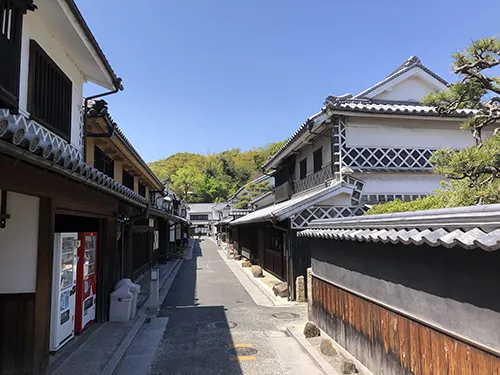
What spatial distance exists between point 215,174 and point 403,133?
297 ft

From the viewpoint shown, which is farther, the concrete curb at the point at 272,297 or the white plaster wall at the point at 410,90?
the white plaster wall at the point at 410,90

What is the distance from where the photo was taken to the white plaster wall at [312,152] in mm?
14146

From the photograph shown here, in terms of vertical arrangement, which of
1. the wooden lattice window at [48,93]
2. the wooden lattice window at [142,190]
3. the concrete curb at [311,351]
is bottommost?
the concrete curb at [311,351]

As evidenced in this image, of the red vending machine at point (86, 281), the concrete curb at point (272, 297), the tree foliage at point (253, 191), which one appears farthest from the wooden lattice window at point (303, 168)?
the tree foliage at point (253, 191)

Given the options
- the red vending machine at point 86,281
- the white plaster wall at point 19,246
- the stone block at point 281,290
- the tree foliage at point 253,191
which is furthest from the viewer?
the tree foliage at point 253,191

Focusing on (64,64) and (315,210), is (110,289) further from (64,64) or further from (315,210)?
(315,210)

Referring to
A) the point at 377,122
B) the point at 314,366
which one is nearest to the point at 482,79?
the point at 377,122

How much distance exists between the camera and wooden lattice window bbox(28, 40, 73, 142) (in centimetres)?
635

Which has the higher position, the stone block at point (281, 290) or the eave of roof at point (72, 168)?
the eave of roof at point (72, 168)

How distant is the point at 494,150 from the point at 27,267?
8.67m

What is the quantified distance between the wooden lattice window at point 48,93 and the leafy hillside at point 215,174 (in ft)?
259

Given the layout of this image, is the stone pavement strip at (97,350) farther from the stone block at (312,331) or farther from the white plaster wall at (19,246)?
the stone block at (312,331)

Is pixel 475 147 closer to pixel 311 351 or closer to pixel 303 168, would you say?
pixel 311 351

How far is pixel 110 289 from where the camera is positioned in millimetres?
10078
